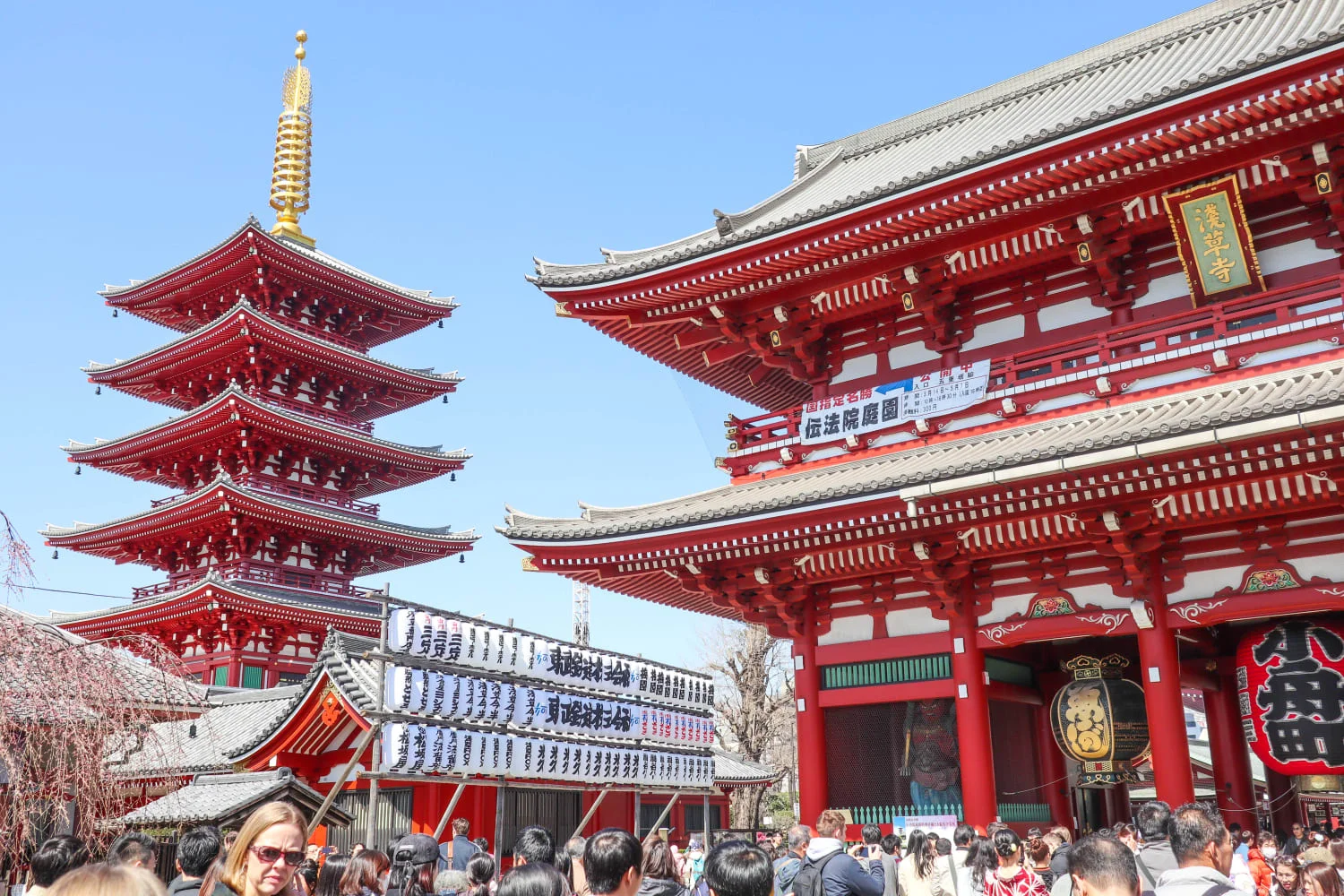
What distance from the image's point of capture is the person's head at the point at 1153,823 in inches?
246

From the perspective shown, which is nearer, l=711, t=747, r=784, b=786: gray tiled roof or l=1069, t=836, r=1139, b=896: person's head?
l=1069, t=836, r=1139, b=896: person's head

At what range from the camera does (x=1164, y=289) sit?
13.0 m

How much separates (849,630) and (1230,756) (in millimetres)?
5425

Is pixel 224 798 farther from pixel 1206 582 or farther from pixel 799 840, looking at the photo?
pixel 1206 582

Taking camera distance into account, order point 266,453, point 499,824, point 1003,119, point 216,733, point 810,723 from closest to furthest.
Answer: point 499,824 < point 810,723 < point 1003,119 < point 216,733 < point 266,453

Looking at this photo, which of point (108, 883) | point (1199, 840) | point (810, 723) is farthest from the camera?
point (810, 723)

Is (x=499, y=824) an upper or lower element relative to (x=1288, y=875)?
upper

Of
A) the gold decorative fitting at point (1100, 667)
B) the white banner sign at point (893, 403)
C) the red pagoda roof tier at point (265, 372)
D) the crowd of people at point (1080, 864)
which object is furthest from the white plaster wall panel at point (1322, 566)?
the red pagoda roof tier at point (265, 372)

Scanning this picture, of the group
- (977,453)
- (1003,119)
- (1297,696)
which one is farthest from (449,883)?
(1003,119)

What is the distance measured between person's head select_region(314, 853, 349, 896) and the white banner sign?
9.68 m

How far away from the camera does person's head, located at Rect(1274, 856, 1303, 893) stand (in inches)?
318

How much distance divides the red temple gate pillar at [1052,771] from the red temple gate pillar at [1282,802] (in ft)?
8.16

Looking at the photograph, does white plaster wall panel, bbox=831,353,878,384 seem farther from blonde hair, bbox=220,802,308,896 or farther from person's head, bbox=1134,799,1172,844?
blonde hair, bbox=220,802,308,896

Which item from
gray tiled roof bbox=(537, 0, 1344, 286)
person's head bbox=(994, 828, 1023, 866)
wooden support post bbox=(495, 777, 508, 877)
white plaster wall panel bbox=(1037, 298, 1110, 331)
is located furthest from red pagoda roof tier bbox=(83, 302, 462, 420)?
person's head bbox=(994, 828, 1023, 866)
